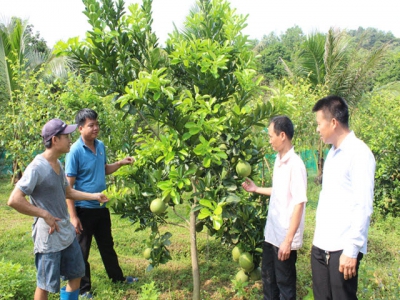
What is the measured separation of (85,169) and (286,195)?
6.38 feet

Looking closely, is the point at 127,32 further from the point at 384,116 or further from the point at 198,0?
the point at 384,116

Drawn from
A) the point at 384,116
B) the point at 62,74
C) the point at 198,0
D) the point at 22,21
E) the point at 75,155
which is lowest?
the point at 75,155

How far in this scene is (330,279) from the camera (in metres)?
2.35

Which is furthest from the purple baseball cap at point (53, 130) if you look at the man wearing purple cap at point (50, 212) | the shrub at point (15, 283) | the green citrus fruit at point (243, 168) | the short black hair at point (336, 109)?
the short black hair at point (336, 109)

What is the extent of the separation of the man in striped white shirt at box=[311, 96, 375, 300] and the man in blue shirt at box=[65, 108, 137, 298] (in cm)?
187

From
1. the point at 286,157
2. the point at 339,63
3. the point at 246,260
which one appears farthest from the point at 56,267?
the point at 339,63

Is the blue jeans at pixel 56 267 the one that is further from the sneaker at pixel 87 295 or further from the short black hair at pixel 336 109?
the short black hair at pixel 336 109

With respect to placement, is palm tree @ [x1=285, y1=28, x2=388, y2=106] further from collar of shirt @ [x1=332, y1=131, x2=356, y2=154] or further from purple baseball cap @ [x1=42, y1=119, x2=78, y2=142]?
purple baseball cap @ [x1=42, y1=119, x2=78, y2=142]

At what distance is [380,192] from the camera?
23.0ft

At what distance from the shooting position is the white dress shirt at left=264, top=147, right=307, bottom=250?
266 cm

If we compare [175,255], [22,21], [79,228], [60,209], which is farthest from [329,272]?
[22,21]

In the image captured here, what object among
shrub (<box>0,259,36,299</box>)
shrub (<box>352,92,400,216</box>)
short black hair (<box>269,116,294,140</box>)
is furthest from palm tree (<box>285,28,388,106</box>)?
shrub (<box>0,259,36,299</box>)

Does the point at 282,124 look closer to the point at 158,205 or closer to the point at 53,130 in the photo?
the point at 158,205

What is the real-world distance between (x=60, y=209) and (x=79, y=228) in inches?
27.4
